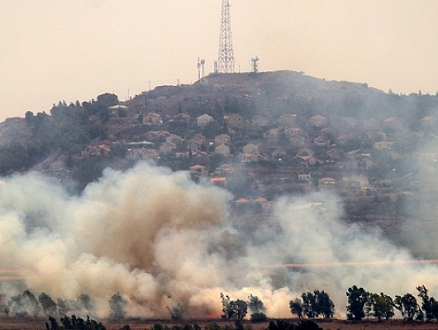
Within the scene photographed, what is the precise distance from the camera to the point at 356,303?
77.5 metres

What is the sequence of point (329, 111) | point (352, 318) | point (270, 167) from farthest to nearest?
point (329, 111), point (270, 167), point (352, 318)

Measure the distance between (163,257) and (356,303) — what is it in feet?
50.6

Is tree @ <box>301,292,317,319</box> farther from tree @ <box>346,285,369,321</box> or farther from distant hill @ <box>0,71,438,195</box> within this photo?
distant hill @ <box>0,71,438,195</box>

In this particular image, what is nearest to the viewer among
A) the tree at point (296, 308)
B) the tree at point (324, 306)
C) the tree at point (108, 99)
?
the tree at point (296, 308)

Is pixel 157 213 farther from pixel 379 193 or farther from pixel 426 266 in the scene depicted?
pixel 379 193

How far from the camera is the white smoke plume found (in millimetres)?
81375

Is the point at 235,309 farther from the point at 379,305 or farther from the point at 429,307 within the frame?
the point at 429,307

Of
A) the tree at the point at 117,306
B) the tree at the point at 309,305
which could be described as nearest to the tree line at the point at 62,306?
the tree at the point at 117,306

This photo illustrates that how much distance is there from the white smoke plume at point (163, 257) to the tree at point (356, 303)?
7.18 ft

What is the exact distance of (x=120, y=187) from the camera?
93.9m

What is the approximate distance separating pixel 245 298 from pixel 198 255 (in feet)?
17.6

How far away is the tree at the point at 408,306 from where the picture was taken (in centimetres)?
7600

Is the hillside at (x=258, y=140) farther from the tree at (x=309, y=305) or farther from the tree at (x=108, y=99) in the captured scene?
the tree at (x=309, y=305)

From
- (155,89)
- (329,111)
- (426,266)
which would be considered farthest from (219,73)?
(426,266)
